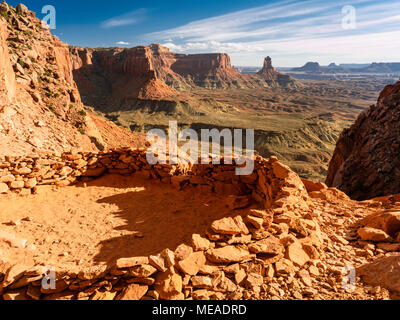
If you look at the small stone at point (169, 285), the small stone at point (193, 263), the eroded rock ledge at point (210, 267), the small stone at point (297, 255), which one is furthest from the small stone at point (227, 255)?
the small stone at point (297, 255)

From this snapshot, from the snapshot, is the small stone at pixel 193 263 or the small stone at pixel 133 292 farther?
the small stone at pixel 193 263

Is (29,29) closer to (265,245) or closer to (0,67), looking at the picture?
(0,67)

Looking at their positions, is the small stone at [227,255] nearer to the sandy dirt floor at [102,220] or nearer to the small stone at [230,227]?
the small stone at [230,227]

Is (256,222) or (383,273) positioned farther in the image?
(256,222)

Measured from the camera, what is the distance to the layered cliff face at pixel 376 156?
1298 cm

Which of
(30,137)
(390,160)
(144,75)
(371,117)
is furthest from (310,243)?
(144,75)

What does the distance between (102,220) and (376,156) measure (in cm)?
1525

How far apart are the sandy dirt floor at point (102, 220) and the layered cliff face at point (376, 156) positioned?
10511 millimetres

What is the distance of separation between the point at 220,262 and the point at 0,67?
18.5 m

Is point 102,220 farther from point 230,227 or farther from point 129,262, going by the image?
point 230,227

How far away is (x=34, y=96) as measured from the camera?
19344 millimetres

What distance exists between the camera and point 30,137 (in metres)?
13.5

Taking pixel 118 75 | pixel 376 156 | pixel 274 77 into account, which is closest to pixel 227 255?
pixel 376 156

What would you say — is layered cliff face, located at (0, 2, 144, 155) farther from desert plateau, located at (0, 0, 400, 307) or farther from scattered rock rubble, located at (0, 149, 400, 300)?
scattered rock rubble, located at (0, 149, 400, 300)
